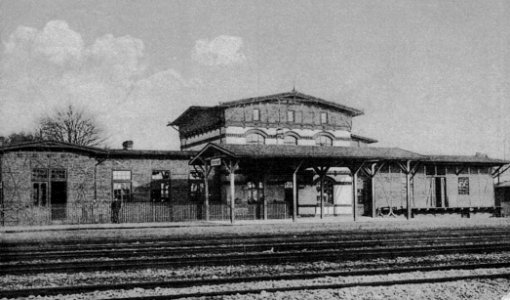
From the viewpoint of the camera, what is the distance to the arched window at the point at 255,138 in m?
31.2

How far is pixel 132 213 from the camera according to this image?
2567cm

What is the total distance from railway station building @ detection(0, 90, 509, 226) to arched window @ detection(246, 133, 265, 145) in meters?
0.07

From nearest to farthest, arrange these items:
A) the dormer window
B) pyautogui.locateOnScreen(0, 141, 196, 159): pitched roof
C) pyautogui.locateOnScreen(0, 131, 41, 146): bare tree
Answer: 1. pyautogui.locateOnScreen(0, 141, 196, 159): pitched roof
2. the dormer window
3. pyautogui.locateOnScreen(0, 131, 41, 146): bare tree

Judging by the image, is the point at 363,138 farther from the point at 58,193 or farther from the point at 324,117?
the point at 58,193

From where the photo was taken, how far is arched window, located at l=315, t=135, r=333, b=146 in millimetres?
32938

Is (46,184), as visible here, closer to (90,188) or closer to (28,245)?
(90,188)

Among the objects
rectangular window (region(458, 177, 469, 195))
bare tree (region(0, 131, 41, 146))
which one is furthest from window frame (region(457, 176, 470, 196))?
bare tree (region(0, 131, 41, 146))

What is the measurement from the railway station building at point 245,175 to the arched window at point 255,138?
65mm

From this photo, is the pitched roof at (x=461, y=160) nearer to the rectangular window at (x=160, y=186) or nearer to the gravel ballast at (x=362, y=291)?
the rectangular window at (x=160, y=186)

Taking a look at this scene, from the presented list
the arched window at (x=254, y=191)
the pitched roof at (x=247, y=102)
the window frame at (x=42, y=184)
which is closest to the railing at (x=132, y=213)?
the window frame at (x=42, y=184)

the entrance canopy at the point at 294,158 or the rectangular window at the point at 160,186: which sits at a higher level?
the entrance canopy at the point at 294,158

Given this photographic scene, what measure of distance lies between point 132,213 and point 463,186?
1992 cm

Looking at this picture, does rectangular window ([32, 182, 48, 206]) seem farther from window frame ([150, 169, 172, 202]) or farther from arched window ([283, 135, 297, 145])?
arched window ([283, 135, 297, 145])

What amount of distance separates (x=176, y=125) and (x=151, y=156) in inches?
433
